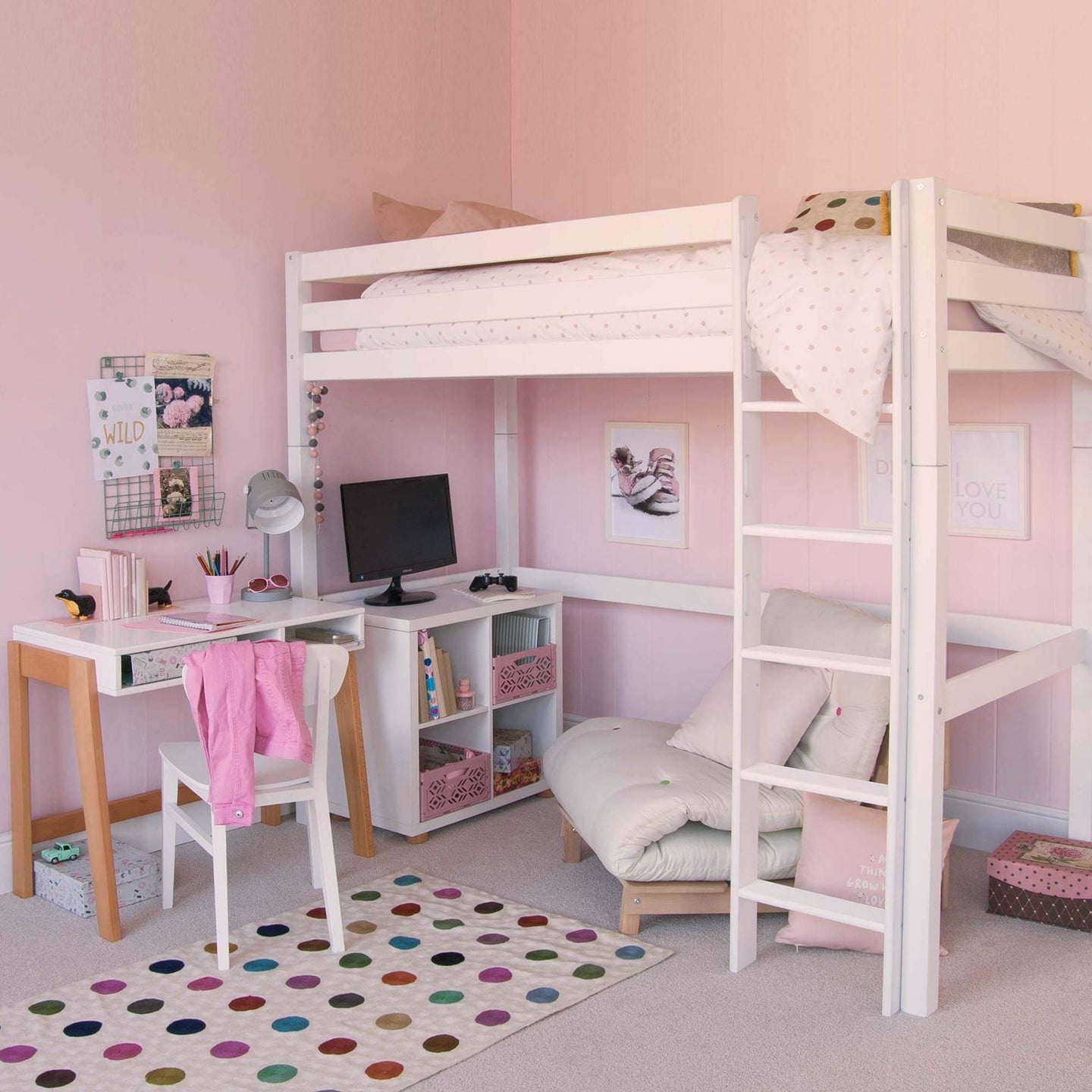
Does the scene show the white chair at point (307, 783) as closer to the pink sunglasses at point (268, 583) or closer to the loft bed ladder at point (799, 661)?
the pink sunglasses at point (268, 583)

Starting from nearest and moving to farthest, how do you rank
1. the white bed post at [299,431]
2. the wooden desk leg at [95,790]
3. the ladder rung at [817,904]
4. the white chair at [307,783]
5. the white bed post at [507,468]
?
1. the ladder rung at [817,904]
2. the white chair at [307,783]
3. the wooden desk leg at [95,790]
4. the white bed post at [299,431]
5. the white bed post at [507,468]

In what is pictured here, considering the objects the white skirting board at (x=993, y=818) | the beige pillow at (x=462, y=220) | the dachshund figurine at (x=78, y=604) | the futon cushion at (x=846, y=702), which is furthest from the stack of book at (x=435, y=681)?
the white skirting board at (x=993, y=818)

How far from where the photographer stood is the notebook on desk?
10.6 ft

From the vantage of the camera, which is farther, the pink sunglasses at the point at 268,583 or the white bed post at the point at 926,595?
the pink sunglasses at the point at 268,583

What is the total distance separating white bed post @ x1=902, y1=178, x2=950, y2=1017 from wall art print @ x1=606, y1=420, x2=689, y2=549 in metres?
1.69

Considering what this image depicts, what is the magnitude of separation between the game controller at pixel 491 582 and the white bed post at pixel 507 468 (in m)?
0.28

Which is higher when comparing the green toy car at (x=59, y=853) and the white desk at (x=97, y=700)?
the white desk at (x=97, y=700)

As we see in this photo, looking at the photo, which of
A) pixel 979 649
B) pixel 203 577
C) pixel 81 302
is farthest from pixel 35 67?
pixel 979 649

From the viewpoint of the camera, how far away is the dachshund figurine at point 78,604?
3324 millimetres

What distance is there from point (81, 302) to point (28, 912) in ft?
5.24

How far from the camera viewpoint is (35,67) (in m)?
3.27

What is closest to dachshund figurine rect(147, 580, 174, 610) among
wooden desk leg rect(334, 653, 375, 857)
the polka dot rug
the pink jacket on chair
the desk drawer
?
the desk drawer

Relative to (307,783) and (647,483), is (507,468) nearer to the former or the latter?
(647,483)

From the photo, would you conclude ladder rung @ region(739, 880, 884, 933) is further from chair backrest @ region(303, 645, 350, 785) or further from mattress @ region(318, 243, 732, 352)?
mattress @ region(318, 243, 732, 352)
